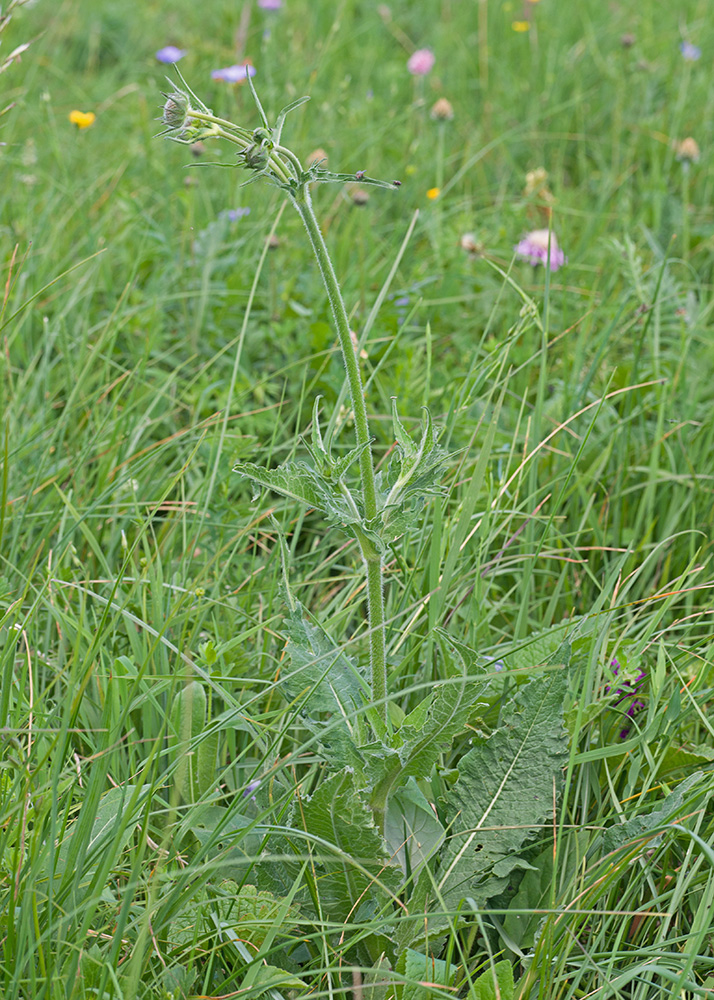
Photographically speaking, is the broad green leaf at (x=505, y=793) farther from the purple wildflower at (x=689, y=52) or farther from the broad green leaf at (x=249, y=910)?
the purple wildflower at (x=689, y=52)

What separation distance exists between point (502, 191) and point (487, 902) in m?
2.50

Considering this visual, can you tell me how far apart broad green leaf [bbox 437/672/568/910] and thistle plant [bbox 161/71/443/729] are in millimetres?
210

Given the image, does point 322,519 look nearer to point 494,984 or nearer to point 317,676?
point 317,676

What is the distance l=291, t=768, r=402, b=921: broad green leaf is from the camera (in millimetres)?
1180

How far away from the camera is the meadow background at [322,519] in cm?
118

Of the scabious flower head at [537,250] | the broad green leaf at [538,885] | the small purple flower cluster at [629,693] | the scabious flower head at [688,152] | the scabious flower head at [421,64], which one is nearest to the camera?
the broad green leaf at [538,885]

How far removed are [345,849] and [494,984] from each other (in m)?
0.25

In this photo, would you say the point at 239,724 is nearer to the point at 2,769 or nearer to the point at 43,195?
the point at 2,769

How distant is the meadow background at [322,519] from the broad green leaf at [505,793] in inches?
1.5

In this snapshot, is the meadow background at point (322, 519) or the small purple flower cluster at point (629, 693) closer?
the meadow background at point (322, 519)

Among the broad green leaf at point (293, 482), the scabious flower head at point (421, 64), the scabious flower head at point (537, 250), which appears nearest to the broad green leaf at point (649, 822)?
the broad green leaf at point (293, 482)

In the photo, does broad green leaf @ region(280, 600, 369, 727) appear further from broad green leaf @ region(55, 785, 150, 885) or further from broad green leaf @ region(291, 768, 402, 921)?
broad green leaf @ region(55, 785, 150, 885)

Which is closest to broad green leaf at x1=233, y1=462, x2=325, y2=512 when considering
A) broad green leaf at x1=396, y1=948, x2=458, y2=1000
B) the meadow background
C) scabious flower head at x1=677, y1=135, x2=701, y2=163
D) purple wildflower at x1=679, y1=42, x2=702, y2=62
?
the meadow background

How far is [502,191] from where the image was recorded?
10.3 ft
